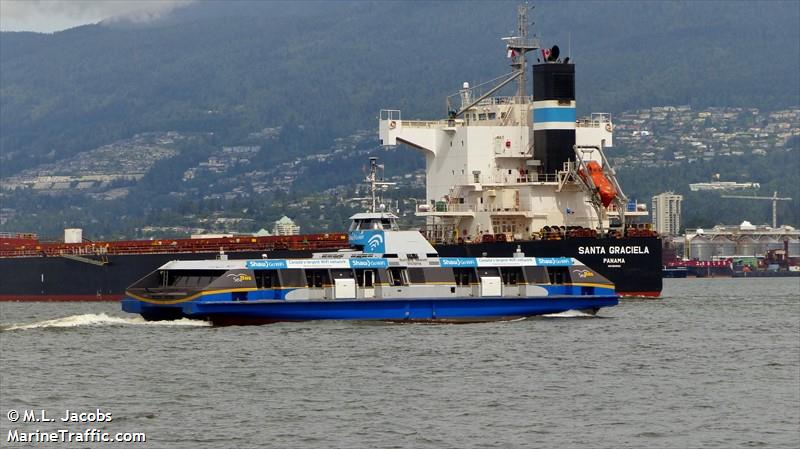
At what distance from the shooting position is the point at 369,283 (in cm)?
6147

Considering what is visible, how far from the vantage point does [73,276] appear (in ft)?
313

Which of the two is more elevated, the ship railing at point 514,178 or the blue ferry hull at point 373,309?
the ship railing at point 514,178

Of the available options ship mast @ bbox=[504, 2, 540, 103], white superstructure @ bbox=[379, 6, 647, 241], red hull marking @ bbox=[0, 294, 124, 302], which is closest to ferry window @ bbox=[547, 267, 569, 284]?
white superstructure @ bbox=[379, 6, 647, 241]

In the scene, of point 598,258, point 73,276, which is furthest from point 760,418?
point 73,276

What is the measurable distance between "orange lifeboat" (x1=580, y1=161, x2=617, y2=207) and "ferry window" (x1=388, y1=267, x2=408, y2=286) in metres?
21.1

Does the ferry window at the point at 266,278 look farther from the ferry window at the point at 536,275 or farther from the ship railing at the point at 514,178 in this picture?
the ship railing at the point at 514,178

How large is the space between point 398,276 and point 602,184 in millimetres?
21650

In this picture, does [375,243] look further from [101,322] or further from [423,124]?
[423,124]

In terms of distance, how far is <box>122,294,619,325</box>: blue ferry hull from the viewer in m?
59.1

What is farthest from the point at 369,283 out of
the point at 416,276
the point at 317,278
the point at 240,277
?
the point at 240,277

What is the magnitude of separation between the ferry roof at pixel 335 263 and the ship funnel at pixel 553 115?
63.0ft

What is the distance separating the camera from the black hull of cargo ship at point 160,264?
78.2 metres

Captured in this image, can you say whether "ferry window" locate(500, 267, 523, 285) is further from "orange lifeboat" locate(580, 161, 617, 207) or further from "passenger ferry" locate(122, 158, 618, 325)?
"orange lifeboat" locate(580, 161, 617, 207)

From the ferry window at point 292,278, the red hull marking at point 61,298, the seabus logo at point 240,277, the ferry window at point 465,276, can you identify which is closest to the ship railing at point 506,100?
the red hull marking at point 61,298
